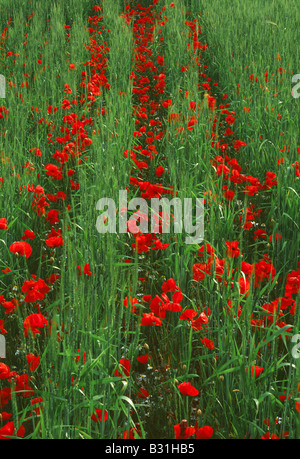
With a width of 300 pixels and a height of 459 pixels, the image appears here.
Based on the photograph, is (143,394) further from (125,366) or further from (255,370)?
(255,370)

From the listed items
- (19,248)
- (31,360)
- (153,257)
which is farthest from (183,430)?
(153,257)

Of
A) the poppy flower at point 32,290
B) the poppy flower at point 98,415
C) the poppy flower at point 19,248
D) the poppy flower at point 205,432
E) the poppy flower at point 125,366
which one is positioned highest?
the poppy flower at point 19,248

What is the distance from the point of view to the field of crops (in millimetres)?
1382

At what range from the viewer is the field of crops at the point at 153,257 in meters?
1.38

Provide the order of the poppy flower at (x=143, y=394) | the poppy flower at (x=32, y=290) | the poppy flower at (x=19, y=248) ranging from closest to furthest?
1. the poppy flower at (x=143, y=394)
2. the poppy flower at (x=32, y=290)
3. the poppy flower at (x=19, y=248)

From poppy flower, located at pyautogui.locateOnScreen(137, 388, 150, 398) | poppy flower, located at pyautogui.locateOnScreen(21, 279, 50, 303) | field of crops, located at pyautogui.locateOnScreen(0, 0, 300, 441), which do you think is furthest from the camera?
poppy flower, located at pyautogui.locateOnScreen(21, 279, 50, 303)

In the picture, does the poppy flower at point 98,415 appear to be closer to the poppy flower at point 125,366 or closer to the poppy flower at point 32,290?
the poppy flower at point 125,366

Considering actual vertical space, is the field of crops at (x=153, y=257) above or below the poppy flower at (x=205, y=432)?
above

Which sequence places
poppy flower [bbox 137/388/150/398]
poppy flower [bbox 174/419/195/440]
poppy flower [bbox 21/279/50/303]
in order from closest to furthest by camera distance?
1. poppy flower [bbox 174/419/195/440]
2. poppy flower [bbox 137/388/150/398]
3. poppy flower [bbox 21/279/50/303]

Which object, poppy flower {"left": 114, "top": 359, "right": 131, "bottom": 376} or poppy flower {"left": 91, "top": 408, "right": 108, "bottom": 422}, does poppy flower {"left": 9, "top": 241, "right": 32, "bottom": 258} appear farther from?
poppy flower {"left": 91, "top": 408, "right": 108, "bottom": 422}

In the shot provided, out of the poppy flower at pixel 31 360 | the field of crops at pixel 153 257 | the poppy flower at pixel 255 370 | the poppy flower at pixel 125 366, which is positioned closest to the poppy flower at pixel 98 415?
the field of crops at pixel 153 257

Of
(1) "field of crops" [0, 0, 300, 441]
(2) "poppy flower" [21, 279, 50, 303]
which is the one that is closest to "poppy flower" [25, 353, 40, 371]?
(1) "field of crops" [0, 0, 300, 441]

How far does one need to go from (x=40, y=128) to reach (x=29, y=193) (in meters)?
0.87

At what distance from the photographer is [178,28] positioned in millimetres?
4855
